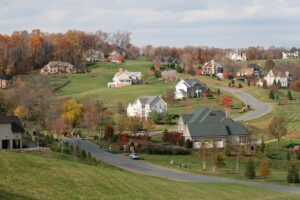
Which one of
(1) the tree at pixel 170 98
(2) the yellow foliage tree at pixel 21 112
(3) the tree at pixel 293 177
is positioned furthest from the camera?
(1) the tree at pixel 170 98

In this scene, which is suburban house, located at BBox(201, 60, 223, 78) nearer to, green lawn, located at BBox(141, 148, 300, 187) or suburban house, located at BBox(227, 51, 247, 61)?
suburban house, located at BBox(227, 51, 247, 61)

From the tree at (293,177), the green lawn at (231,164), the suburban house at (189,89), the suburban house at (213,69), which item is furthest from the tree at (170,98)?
the tree at (293,177)

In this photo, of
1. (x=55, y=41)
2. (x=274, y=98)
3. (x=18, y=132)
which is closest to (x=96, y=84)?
(x=55, y=41)

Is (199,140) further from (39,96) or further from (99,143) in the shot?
(39,96)

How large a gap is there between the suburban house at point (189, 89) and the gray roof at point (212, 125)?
116 feet

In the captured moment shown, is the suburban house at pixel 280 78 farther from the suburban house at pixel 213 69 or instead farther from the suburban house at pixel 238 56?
the suburban house at pixel 238 56

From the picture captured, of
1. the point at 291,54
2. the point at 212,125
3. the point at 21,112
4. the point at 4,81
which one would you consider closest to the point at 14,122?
the point at 21,112

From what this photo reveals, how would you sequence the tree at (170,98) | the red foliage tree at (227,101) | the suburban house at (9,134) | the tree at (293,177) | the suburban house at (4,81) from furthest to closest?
the suburban house at (4,81) → the tree at (170,98) → the red foliage tree at (227,101) → the suburban house at (9,134) → the tree at (293,177)

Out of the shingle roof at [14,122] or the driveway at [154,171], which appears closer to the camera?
the driveway at [154,171]

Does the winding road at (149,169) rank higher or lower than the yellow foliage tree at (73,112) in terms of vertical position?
lower

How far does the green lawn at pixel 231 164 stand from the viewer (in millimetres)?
38344

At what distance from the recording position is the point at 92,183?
2122cm

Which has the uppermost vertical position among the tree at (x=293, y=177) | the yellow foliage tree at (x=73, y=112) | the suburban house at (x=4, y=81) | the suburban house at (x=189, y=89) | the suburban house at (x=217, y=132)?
the suburban house at (x=4, y=81)

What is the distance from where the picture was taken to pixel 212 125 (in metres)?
57.1
